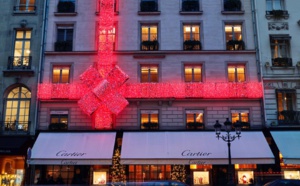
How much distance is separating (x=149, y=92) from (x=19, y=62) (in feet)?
→ 29.5

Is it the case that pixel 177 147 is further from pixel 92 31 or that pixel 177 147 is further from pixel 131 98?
pixel 92 31

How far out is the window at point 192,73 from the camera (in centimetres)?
2195

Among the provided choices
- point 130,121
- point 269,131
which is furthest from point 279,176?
point 130,121

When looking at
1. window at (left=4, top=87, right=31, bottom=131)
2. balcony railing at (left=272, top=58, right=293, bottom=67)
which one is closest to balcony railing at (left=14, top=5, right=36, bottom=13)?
window at (left=4, top=87, right=31, bottom=131)

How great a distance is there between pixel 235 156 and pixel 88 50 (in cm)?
1158

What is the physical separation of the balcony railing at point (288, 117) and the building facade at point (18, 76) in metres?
15.6

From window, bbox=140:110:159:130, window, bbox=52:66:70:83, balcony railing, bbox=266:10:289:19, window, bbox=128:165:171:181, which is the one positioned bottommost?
window, bbox=128:165:171:181

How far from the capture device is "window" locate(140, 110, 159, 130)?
2106 centimetres

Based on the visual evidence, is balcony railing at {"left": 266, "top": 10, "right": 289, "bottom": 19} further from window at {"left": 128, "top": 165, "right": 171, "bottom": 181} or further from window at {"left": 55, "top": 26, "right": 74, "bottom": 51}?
window at {"left": 55, "top": 26, "right": 74, "bottom": 51}

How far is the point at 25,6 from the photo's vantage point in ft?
76.8

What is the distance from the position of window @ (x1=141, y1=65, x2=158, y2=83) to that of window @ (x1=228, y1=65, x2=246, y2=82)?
16.1 feet

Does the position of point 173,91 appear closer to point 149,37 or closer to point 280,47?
point 149,37

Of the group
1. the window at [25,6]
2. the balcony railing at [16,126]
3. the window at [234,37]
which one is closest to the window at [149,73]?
the window at [234,37]

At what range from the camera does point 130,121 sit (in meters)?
21.1
